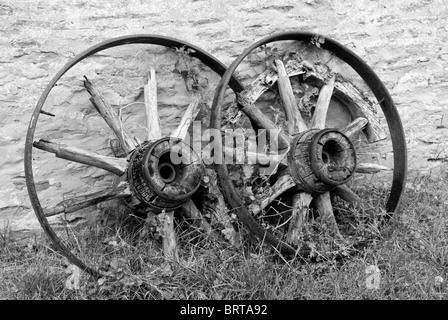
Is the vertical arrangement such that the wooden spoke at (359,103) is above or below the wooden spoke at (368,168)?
above

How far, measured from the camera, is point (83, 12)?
3418 mm

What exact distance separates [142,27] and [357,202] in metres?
1.74

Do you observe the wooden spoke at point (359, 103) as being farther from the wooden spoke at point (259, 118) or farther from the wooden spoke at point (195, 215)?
the wooden spoke at point (195, 215)

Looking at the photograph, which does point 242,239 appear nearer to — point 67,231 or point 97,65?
point 67,231

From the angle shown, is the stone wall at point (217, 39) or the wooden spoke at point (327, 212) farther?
the wooden spoke at point (327, 212)

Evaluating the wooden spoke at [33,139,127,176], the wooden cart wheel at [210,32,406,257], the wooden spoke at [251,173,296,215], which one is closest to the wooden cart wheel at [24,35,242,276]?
the wooden spoke at [33,139,127,176]

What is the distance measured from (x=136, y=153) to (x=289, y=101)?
106cm

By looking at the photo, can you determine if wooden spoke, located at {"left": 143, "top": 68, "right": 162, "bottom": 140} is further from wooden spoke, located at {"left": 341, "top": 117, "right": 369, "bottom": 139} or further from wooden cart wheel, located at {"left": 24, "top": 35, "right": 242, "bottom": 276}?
wooden spoke, located at {"left": 341, "top": 117, "right": 369, "bottom": 139}

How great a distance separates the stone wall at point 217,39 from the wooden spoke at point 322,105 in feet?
1.28

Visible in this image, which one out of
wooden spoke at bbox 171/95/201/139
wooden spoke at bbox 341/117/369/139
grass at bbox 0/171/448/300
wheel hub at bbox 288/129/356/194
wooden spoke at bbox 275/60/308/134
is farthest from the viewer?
wooden spoke at bbox 341/117/369/139

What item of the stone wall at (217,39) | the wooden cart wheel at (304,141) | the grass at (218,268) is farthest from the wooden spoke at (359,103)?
the grass at (218,268)

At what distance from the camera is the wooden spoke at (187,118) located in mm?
3596

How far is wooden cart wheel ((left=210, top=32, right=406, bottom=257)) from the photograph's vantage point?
3441 millimetres

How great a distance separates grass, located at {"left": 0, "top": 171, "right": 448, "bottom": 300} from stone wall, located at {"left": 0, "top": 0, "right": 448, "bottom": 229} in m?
0.37
